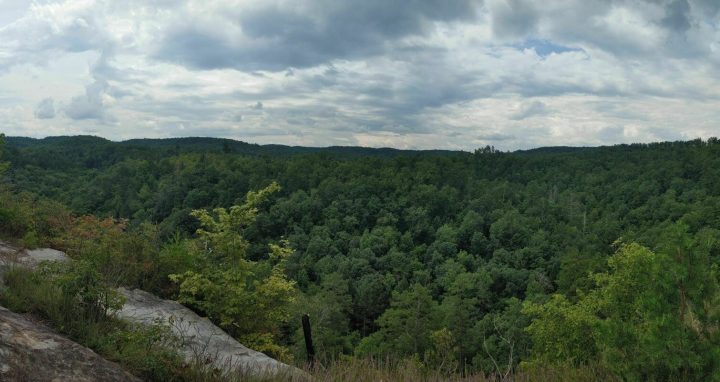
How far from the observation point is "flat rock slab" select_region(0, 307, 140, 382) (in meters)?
3.35

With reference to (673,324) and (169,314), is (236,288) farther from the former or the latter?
(673,324)

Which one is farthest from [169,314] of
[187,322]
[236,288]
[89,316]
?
[89,316]

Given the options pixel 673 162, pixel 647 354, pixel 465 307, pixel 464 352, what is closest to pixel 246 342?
pixel 647 354

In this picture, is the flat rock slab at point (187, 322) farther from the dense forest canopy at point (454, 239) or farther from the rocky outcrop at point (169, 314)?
the dense forest canopy at point (454, 239)

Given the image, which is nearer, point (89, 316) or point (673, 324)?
point (673, 324)

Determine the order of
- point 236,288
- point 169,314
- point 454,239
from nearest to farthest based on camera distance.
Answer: point 169,314 < point 236,288 < point 454,239

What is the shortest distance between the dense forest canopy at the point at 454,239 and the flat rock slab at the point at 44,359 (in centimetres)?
384

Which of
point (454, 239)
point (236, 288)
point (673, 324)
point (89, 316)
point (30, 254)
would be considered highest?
point (673, 324)

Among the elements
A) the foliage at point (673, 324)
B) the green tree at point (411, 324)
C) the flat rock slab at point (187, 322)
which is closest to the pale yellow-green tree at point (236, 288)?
the flat rock slab at point (187, 322)

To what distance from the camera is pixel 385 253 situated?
72000 millimetres

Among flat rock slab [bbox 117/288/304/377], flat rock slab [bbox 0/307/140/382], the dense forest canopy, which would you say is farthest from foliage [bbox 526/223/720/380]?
flat rock slab [bbox 117/288/304/377]

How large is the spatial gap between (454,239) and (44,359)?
7446cm

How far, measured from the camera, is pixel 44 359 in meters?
3.53

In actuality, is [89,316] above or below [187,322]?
above
